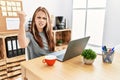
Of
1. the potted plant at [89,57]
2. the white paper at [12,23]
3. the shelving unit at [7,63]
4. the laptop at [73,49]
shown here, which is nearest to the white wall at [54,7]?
the white paper at [12,23]

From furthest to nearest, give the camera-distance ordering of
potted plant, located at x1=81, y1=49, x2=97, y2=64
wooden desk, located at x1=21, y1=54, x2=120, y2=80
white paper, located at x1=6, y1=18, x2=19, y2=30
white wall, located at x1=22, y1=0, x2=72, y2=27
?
1. white wall, located at x1=22, y1=0, x2=72, y2=27
2. white paper, located at x1=6, y1=18, x2=19, y2=30
3. potted plant, located at x1=81, y1=49, x2=97, y2=64
4. wooden desk, located at x1=21, y1=54, x2=120, y2=80

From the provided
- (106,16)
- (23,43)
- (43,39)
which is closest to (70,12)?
(106,16)

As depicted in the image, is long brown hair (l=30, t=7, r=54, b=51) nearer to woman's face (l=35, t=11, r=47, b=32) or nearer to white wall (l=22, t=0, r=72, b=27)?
woman's face (l=35, t=11, r=47, b=32)

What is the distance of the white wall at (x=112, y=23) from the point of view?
7.78 feet

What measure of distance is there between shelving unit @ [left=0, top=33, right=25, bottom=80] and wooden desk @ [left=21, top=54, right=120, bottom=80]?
3.56ft

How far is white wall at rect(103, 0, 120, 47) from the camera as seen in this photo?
7.78ft

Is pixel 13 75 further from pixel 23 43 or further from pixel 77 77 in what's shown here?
pixel 77 77

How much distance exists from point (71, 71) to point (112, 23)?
178cm

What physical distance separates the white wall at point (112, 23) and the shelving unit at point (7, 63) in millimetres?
1668

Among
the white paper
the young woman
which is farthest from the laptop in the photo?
the white paper

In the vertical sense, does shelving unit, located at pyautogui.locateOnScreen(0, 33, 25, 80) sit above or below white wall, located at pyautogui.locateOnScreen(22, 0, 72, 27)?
below

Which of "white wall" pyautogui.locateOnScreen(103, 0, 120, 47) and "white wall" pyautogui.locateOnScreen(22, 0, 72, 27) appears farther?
"white wall" pyautogui.locateOnScreen(22, 0, 72, 27)

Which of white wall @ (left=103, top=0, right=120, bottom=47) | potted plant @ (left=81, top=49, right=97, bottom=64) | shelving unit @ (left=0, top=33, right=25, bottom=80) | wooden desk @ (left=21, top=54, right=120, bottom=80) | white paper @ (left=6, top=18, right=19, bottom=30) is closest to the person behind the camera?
wooden desk @ (left=21, top=54, right=120, bottom=80)

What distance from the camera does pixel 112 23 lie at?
8.02ft
